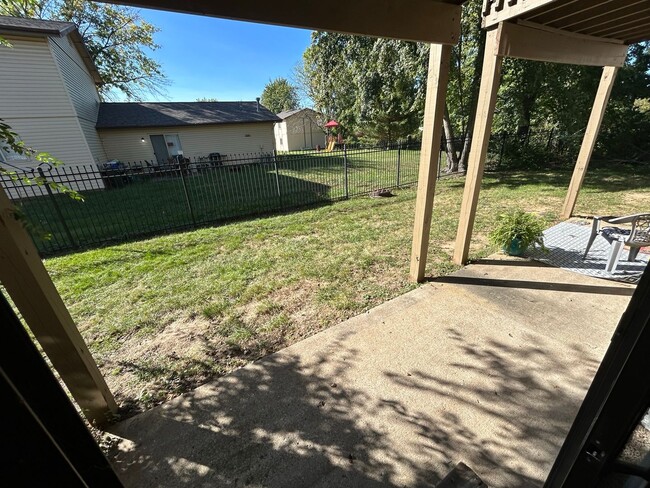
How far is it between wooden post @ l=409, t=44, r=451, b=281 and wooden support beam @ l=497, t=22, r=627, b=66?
2.98 feet

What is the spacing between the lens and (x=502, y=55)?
3.24 meters

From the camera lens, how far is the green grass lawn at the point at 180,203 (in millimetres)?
6457

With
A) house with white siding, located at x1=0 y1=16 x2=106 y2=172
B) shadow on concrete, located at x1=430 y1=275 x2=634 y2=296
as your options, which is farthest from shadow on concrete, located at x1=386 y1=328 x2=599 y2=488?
house with white siding, located at x1=0 y1=16 x2=106 y2=172

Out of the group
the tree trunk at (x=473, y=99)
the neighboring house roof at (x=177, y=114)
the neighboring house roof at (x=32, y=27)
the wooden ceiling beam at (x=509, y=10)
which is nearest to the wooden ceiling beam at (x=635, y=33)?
the wooden ceiling beam at (x=509, y=10)

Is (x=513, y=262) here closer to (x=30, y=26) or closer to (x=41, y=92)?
(x=41, y=92)

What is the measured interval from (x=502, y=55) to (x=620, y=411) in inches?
147

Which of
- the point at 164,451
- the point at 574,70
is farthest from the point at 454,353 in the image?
the point at 574,70

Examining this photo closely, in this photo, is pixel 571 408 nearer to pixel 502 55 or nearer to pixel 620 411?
pixel 620 411

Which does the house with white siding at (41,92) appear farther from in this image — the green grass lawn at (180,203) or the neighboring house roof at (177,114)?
the neighboring house roof at (177,114)

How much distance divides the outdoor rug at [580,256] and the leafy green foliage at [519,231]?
31 centimetres

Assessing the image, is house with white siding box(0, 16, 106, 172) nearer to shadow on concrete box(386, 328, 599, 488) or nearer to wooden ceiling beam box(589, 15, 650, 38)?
shadow on concrete box(386, 328, 599, 488)

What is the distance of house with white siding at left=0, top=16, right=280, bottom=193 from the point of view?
998 centimetres

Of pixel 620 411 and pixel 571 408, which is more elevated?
pixel 620 411

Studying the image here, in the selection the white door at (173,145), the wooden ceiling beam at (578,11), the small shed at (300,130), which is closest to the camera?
the wooden ceiling beam at (578,11)
